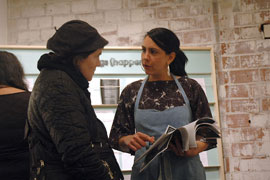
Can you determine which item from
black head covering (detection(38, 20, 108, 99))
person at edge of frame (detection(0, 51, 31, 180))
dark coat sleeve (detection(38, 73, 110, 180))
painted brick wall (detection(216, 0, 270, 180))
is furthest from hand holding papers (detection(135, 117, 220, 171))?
painted brick wall (detection(216, 0, 270, 180))

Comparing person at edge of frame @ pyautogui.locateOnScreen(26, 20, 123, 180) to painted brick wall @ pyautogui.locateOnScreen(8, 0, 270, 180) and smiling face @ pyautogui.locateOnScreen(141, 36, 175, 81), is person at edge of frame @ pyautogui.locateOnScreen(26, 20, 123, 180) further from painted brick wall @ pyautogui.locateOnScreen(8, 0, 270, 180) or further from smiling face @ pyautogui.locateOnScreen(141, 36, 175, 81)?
painted brick wall @ pyautogui.locateOnScreen(8, 0, 270, 180)

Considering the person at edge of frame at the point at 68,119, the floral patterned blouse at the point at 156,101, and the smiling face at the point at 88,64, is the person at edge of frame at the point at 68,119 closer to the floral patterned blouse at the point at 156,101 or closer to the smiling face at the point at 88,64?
the smiling face at the point at 88,64

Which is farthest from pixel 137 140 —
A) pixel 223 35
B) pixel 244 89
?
pixel 223 35

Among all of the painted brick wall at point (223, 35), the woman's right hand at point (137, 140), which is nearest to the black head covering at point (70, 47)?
the woman's right hand at point (137, 140)

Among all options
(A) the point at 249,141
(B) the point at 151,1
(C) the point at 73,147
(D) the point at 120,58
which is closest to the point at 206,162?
(A) the point at 249,141

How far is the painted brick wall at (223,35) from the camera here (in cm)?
260

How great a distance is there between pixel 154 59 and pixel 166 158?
458mm

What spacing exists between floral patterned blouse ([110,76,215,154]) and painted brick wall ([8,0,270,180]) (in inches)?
48.4

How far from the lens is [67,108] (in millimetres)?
1012

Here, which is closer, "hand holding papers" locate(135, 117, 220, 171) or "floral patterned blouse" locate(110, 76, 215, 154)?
"hand holding papers" locate(135, 117, 220, 171)

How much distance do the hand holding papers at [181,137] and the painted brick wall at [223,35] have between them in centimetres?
131

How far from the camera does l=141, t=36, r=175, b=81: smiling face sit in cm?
154

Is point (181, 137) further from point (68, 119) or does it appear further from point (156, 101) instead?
point (68, 119)

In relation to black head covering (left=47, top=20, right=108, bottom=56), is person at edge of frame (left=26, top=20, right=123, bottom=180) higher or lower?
lower
